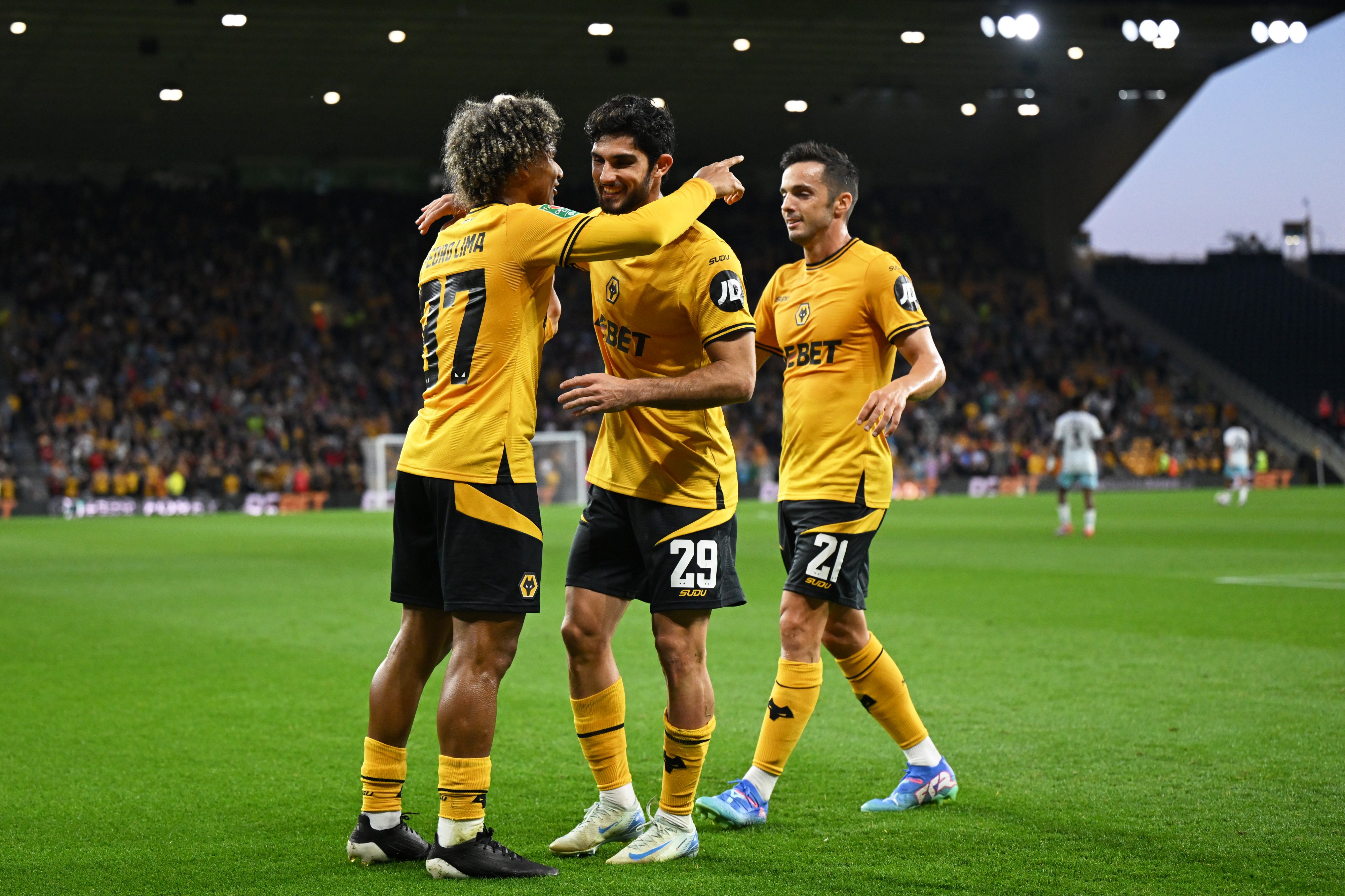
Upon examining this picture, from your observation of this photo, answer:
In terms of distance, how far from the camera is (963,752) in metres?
5.66

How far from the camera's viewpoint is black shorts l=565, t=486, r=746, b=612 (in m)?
4.34

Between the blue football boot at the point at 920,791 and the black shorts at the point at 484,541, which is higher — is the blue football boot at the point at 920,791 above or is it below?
below

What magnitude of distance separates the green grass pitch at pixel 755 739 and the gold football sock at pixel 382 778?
0.66ft

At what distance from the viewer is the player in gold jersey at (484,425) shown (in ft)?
12.9

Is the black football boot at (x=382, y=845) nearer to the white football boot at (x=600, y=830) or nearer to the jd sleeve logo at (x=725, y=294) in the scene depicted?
the white football boot at (x=600, y=830)

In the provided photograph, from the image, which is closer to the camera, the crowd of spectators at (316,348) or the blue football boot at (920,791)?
the blue football boot at (920,791)

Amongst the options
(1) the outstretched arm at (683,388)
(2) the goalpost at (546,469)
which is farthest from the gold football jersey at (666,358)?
(2) the goalpost at (546,469)

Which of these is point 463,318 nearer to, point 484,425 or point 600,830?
point 484,425

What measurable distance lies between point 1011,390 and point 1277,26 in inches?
552

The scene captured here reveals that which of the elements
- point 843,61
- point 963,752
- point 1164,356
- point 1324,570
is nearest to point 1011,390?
point 1164,356

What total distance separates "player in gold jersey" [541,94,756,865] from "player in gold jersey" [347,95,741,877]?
24 centimetres

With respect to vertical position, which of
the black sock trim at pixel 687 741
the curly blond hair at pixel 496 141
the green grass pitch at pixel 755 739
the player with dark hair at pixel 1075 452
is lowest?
the green grass pitch at pixel 755 739

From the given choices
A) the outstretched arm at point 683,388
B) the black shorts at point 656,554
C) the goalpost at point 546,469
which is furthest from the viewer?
the goalpost at point 546,469

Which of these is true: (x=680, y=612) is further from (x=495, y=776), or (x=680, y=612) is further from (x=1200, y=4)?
(x=1200, y=4)
